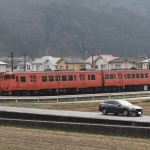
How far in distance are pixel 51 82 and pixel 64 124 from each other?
95.0 feet

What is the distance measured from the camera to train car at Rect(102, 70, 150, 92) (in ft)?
190

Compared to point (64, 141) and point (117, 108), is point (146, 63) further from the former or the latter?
point (64, 141)

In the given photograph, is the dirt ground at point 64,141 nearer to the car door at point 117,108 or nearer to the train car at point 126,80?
the car door at point 117,108

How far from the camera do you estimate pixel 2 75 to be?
2087 inches

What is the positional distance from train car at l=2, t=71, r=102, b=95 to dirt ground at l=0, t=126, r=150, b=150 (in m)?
27.9

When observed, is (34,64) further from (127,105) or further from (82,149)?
(82,149)

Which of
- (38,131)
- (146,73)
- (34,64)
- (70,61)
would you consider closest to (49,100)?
(146,73)

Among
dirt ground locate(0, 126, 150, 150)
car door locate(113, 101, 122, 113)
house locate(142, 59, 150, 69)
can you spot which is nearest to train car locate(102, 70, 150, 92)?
car door locate(113, 101, 122, 113)

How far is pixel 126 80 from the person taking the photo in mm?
59469

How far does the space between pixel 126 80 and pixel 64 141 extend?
3953 centimetres

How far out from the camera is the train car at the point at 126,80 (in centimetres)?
5790

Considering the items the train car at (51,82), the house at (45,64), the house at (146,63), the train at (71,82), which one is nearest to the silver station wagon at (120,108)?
the train car at (51,82)

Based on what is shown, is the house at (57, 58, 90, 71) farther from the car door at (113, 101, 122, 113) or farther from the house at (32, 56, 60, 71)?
the car door at (113, 101, 122, 113)

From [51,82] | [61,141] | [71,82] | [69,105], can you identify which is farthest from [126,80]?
[61,141]
